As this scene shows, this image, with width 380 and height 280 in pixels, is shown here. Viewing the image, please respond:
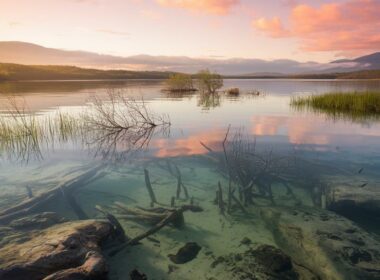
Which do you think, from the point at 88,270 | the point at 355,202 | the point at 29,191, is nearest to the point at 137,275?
the point at 88,270

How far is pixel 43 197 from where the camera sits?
9.66 metres

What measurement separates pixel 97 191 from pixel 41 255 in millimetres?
4996

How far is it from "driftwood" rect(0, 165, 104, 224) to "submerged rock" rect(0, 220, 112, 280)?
6.61 feet

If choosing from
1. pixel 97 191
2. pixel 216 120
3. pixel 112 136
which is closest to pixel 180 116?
pixel 216 120

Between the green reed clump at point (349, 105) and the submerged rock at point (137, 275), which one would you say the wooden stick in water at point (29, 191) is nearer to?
the submerged rock at point (137, 275)

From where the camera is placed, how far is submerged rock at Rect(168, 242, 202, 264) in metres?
6.75

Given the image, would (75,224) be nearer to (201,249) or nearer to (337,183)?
(201,249)

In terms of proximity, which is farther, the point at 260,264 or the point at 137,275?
the point at 260,264

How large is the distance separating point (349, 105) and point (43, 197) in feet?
104

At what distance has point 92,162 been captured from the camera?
46.2 ft

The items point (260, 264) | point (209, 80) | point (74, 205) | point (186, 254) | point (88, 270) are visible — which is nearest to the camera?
point (88, 270)

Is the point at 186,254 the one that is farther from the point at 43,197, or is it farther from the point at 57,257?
the point at 43,197

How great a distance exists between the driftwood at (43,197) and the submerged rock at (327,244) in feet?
21.4

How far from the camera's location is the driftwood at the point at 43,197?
27.8 ft
